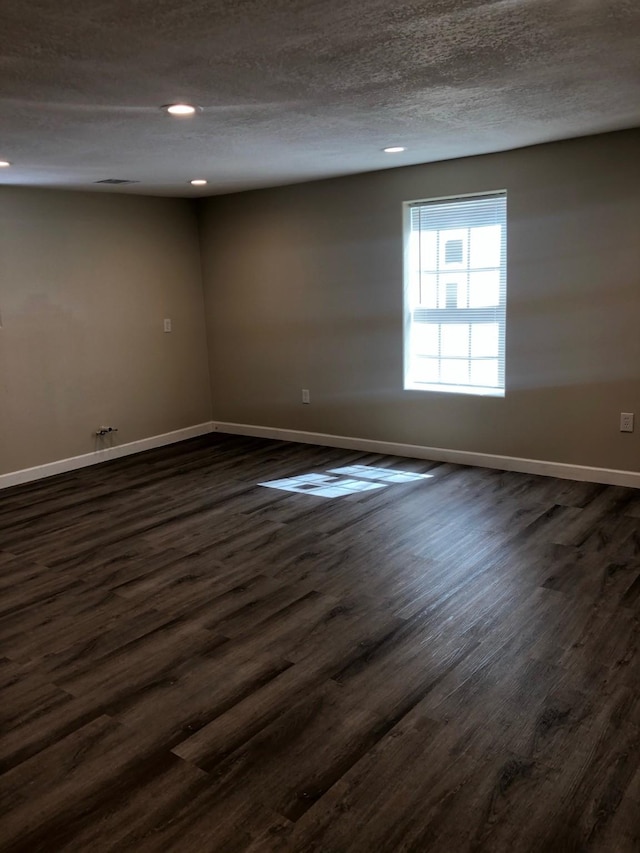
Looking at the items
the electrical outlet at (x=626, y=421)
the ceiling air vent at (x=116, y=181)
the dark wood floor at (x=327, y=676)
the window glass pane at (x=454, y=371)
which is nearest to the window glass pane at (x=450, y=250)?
the window glass pane at (x=454, y=371)

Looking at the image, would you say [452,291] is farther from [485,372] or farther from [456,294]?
[485,372]

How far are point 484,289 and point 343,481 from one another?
1779mm

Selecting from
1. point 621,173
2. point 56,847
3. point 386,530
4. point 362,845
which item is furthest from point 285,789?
point 621,173

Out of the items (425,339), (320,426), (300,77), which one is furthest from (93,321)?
(300,77)

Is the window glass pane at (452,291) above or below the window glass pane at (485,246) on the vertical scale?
below

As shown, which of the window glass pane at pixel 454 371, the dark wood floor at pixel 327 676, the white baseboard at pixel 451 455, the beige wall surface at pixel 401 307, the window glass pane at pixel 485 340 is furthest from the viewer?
the window glass pane at pixel 454 371

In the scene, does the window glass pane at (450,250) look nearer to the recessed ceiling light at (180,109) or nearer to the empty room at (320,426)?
the empty room at (320,426)

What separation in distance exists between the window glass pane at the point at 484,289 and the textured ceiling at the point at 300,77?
946mm

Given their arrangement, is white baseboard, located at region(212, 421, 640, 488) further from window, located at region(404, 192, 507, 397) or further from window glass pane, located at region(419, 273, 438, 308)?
window glass pane, located at region(419, 273, 438, 308)

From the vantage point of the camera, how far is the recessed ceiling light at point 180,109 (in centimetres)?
302

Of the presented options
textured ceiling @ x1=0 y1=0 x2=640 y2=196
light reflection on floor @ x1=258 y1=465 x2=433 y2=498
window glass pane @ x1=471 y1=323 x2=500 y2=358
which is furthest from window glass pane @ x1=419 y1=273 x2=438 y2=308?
light reflection on floor @ x1=258 y1=465 x2=433 y2=498

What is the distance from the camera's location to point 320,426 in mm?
6227

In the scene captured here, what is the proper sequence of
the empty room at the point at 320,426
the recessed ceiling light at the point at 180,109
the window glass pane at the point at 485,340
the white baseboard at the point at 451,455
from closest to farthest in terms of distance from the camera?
1. the empty room at the point at 320,426
2. the recessed ceiling light at the point at 180,109
3. the white baseboard at the point at 451,455
4. the window glass pane at the point at 485,340

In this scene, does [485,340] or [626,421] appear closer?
[626,421]
